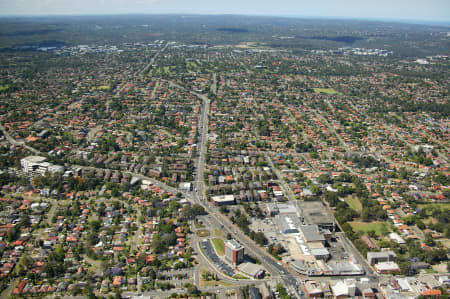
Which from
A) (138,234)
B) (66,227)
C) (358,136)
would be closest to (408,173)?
(358,136)

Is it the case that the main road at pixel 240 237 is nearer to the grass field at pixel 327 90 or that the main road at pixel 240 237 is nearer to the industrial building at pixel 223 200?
the industrial building at pixel 223 200

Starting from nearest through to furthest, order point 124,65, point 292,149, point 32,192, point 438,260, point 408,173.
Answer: point 438,260
point 32,192
point 408,173
point 292,149
point 124,65

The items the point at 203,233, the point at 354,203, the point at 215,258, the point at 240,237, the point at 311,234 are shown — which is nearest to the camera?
the point at 215,258

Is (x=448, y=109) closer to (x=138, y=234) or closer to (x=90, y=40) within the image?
(x=138, y=234)

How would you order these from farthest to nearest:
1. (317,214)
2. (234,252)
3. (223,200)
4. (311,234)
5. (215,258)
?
1. (223,200)
2. (317,214)
3. (311,234)
4. (215,258)
5. (234,252)

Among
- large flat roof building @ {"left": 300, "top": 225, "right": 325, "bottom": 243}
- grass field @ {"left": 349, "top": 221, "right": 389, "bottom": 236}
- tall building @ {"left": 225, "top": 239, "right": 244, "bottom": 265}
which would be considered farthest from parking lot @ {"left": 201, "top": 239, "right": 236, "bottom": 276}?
grass field @ {"left": 349, "top": 221, "right": 389, "bottom": 236}

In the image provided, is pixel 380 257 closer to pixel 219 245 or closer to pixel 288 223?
pixel 288 223

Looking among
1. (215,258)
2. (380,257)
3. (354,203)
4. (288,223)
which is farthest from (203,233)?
(354,203)

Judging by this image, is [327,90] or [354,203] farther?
[327,90]
